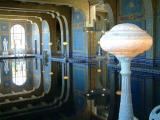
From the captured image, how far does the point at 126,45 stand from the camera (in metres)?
2.24

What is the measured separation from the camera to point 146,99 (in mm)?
6758

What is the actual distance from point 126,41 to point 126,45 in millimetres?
31

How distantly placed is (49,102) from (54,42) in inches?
685

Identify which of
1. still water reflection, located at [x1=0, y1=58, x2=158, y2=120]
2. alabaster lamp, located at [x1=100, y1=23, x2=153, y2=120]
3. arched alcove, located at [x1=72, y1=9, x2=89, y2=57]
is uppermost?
arched alcove, located at [x1=72, y1=9, x2=89, y2=57]

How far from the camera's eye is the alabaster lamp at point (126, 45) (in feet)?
7.34

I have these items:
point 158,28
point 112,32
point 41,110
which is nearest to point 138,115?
point 41,110

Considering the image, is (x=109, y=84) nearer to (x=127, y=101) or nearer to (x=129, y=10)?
(x=129, y=10)

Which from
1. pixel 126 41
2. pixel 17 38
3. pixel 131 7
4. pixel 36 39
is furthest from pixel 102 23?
pixel 126 41

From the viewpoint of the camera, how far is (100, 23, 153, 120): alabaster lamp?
224 centimetres

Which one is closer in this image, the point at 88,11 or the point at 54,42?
the point at 88,11

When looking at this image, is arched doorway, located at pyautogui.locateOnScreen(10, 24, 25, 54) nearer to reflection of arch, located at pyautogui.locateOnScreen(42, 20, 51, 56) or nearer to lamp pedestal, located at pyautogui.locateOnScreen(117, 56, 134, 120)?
reflection of arch, located at pyautogui.locateOnScreen(42, 20, 51, 56)

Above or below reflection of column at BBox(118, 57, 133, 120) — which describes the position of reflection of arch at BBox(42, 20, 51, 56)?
above

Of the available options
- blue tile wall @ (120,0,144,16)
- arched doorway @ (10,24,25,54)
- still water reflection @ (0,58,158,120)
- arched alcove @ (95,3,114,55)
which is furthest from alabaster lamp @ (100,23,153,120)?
arched doorway @ (10,24,25,54)

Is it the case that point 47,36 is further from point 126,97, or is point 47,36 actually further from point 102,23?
point 126,97
